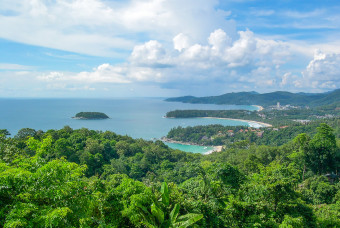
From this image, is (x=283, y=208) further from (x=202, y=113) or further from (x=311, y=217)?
(x=202, y=113)

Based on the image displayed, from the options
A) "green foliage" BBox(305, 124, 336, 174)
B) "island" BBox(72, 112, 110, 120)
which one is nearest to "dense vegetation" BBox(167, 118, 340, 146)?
"green foliage" BBox(305, 124, 336, 174)

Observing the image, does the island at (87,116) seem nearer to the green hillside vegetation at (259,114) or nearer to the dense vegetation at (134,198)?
the green hillside vegetation at (259,114)

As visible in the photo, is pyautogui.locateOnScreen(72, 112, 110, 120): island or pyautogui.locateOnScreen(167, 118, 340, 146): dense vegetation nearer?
pyautogui.locateOnScreen(167, 118, 340, 146): dense vegetation

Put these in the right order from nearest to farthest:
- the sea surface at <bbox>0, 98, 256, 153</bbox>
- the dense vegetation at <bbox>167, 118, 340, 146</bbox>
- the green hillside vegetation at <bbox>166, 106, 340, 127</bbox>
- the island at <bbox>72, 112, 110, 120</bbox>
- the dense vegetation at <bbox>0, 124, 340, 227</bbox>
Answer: the dense vegetation at <bbox>0, 124, 340, 227</bbox>, the dense vegetation at <bbox>167, 118, 340, 146</bbox>, the sea surface at <bbox>0, 98, 256, 153</bbox>, the island at <bbox>72, 112, 110, 120</bbox>, the green hillside vegetation at <bbox>166, 106, 340, 127</bbox>

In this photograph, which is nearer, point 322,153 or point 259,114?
point 322,153

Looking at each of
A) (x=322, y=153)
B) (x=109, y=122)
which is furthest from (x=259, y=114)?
(x=322, y=153)

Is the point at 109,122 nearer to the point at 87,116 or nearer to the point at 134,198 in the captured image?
the point at 87,116

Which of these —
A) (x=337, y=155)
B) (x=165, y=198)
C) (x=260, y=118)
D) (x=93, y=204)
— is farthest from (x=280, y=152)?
(x=260, y=118)

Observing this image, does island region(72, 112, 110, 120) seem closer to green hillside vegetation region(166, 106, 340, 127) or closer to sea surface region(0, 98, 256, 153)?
sea surface region(0, 98, 256, 153)
